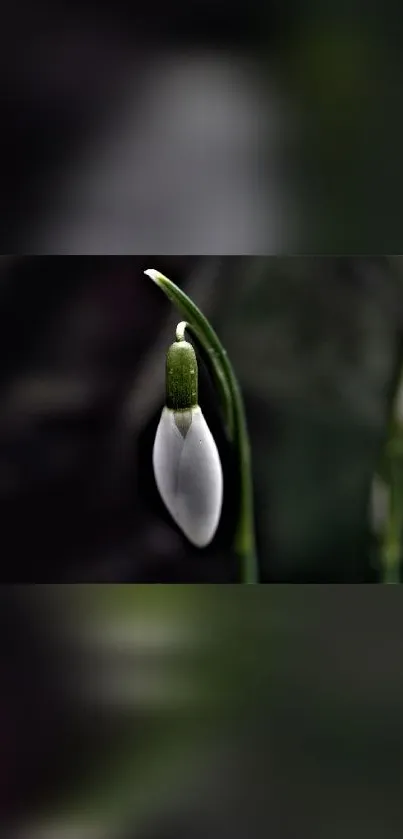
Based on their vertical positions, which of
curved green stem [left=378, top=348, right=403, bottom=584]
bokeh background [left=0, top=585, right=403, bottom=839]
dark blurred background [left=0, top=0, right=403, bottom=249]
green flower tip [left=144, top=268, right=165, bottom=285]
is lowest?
bokeh background [left=0, top=585, right=403, bottom=839]

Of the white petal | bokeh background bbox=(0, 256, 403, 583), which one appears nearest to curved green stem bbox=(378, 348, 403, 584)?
bokeh background bbox=(0, 256, 403, 583)

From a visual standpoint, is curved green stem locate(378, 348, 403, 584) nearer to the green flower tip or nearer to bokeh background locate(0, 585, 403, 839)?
bokeh background locate(0, 585, 403, 839)

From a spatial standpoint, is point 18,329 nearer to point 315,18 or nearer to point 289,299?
point 289,299

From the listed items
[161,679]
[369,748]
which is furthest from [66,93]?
[369,748]

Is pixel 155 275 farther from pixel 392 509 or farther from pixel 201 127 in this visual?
pixel 392 509

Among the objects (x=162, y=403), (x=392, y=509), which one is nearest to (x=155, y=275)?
(x=162, y=403)
